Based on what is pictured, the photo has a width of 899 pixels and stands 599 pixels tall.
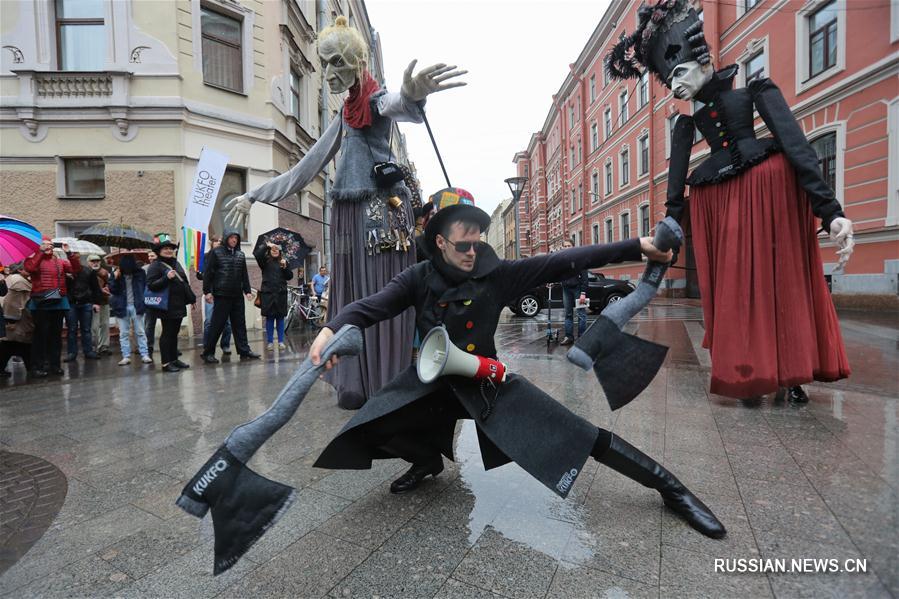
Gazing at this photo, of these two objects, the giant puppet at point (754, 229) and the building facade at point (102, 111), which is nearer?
the giant puppet at point (754, 229)

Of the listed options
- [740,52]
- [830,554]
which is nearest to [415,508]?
[830,554]

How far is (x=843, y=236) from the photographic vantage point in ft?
8.43

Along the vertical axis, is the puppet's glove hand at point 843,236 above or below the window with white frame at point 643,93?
below

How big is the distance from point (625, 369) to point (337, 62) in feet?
8.64

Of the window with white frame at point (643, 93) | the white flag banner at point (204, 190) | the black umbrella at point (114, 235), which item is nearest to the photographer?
the black umbrella at point (114, 235)

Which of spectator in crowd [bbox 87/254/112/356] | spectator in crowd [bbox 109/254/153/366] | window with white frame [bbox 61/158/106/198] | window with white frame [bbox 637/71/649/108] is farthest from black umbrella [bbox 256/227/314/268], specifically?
window with white frame [bbox 637/71/649/108]

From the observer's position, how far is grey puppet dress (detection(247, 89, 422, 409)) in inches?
128

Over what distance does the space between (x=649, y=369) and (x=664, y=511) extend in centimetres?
64

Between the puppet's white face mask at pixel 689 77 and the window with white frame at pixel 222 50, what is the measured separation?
479 inches

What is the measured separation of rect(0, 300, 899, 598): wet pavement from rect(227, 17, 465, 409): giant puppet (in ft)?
2.10

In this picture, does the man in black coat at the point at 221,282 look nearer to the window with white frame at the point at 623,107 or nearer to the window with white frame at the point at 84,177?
Result: the window with white frame at the point at 84,177

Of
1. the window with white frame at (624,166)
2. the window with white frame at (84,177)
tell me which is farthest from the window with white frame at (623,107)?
the window with white frame at (84,177)

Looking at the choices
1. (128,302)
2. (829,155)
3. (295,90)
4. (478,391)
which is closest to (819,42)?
(829,155)

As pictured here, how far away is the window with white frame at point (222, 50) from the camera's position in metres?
12.3
